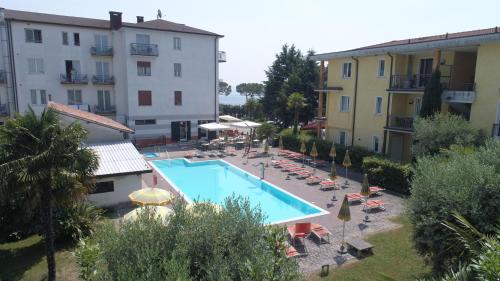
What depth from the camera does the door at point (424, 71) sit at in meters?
25.3

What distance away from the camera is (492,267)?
4.95 meters

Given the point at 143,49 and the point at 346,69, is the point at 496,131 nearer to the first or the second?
the point at 346,69

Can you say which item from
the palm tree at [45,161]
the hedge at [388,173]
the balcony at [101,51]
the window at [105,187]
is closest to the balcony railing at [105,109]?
the balcony at [101,51]

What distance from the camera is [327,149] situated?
1163 inches

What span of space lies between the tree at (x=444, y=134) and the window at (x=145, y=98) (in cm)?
2810

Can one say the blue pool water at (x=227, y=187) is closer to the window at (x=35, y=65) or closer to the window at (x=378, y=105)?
the window at (x=378, y=105)

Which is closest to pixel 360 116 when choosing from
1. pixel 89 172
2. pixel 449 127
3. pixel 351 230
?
pixel 449 127

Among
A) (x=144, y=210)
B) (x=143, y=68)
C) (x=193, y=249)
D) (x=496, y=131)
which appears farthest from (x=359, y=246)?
(x=143, y=68)

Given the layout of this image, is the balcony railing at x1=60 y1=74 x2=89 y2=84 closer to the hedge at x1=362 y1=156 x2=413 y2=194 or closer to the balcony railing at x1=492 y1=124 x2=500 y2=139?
the hedge at x1=362 y1=156 x2=413 y2=194

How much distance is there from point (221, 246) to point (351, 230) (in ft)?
34.3

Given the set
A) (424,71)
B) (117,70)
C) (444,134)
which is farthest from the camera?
(117,70)

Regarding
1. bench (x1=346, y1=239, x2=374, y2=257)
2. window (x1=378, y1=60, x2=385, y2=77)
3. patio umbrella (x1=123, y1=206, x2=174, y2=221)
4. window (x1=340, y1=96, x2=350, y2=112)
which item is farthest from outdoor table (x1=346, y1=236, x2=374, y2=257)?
window (x1=340, y1=96, x2=350, y2=112)

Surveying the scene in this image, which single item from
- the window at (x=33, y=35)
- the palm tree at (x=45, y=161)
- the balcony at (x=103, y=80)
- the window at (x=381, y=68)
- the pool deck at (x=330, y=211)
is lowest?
the pool deck at (x=330, y=211)

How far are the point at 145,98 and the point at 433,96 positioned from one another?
28.6 m
